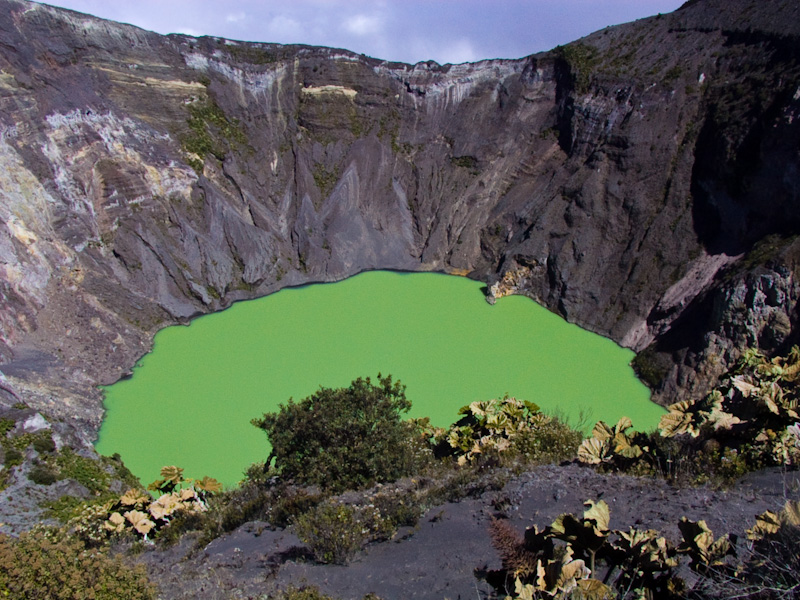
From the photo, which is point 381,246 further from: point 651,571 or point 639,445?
point 651,571

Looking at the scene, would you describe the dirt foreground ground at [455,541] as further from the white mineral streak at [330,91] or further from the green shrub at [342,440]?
the white mineral streak at [330,91]

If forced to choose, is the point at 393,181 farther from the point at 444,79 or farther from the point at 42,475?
the point at 42,475

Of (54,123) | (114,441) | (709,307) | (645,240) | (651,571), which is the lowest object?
(651,571)

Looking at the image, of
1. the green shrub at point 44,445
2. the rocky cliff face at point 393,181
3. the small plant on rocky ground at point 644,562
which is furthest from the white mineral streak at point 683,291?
the small plant on rocky ground at point 644,562

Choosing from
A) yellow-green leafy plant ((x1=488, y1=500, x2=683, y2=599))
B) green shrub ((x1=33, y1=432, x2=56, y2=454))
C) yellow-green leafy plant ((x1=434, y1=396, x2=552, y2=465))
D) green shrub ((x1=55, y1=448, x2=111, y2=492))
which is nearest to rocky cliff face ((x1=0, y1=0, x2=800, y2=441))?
green shrub ((x1=33, y1=432, x2=56, y2=454))

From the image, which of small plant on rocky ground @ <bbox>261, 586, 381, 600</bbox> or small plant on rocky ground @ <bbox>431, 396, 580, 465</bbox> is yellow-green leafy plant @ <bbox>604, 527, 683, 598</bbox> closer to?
small plant on rocky ground @ <bbox>261, 586, 381, 600</bbox>

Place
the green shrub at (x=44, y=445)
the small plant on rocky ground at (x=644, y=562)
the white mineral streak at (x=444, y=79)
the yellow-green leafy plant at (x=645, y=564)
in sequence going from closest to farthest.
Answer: the small plant on rocky ground at (x=644, y=562) < the yellow-green leafy plant at (x=645, y=564) < the green shrub at (x=44, y=445) < the white mineral streak at (x=444, y=79)

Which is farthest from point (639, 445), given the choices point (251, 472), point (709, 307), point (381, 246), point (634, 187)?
point (381, 246)
